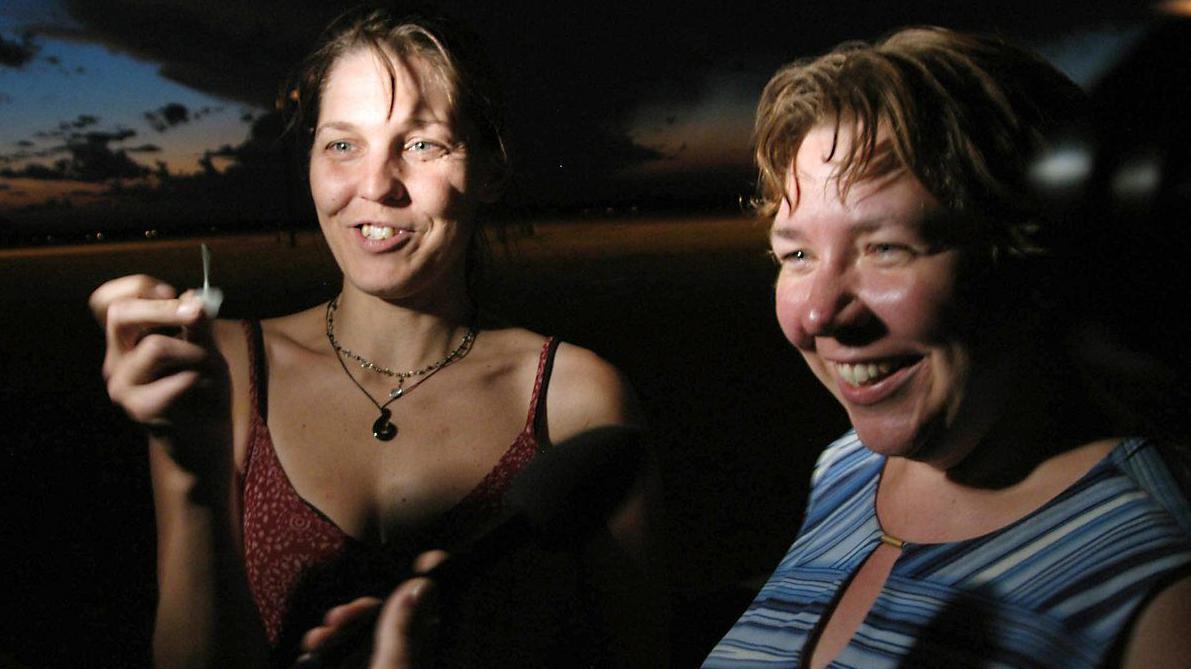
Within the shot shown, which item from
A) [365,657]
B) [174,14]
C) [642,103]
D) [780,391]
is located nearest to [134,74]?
[174,14]

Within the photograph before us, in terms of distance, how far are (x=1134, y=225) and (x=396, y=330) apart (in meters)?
0.65

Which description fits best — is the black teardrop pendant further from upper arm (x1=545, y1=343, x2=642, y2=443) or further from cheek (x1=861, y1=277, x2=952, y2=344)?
cheek (x1=861, y1=277, x2=952, y2=344)

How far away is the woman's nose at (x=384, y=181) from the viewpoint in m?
0.85

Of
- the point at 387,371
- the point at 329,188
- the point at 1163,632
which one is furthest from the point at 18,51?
the point at 1163,632

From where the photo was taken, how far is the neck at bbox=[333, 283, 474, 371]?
0.93 metres

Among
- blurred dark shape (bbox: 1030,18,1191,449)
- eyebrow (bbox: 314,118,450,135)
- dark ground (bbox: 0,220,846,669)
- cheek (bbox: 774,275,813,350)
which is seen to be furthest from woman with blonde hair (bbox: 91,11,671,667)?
blurred dark shape (bbox: 1030,18,1191,449)

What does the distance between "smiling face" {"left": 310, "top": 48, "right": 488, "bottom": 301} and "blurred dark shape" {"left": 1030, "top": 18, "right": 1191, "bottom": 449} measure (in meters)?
0.52

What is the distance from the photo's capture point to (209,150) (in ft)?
3.21

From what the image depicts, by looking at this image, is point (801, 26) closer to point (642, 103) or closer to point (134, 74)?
point (642, 103)

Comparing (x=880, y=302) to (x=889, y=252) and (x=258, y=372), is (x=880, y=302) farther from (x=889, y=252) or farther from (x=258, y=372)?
(x=258, y=372)

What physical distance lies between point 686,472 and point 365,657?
72cm

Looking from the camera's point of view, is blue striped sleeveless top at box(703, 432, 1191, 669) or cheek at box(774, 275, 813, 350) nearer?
blue striped sleeveless top at box(703, 432, 1191, 669)

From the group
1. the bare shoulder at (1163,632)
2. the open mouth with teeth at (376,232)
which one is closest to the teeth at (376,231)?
the open mouth with teeth at (376,232)

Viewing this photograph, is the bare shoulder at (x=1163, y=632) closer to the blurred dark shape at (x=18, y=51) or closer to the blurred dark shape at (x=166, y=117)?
the blurred dark shape at (x=166, y=117)
